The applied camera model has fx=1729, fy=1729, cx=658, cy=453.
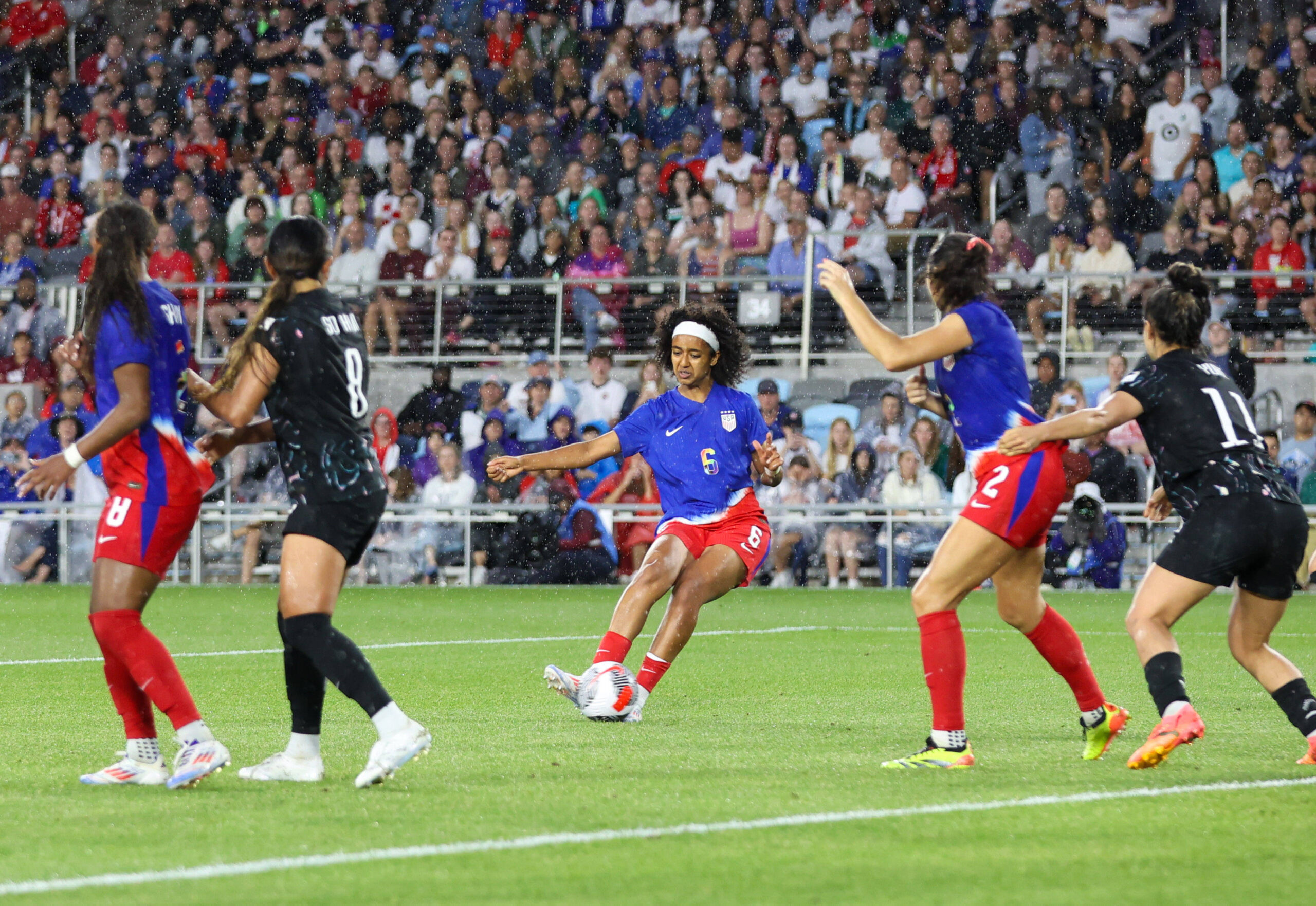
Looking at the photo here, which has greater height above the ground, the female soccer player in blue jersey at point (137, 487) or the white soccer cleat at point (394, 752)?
the female soccer player in blue jersey at point (137, 487)

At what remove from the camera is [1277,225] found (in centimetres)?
1886

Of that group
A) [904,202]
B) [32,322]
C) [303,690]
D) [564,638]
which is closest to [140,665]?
[303,690]

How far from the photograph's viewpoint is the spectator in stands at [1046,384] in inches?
704

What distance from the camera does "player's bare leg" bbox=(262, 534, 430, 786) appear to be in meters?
5.82

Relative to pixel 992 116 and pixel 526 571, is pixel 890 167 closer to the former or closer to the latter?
pixel 992 116

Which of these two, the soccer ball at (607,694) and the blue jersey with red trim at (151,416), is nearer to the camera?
the blue jersey with red trim at (151,416)

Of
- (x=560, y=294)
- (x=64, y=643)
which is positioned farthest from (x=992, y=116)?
(x=64, y=643)

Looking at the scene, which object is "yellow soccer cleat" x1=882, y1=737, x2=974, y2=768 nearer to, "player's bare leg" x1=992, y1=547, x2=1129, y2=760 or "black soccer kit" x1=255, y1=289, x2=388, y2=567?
"player's bare leg" x1=992, y1=547, x2=1129, y2=760

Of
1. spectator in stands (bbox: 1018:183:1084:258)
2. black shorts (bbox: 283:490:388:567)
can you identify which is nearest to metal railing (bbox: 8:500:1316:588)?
spectator in stands (bbox: 1018:183:1084:258)

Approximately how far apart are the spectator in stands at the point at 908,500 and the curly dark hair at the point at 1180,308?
1114 cm

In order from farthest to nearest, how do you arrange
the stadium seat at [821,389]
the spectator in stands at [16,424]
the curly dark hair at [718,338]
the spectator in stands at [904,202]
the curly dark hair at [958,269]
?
the spectator in stands at [16,424]
the spectator in stands at [904,202]
the stadium seat at [821,389]
the curly dark hair at [718,338]
the curly dark hair at [958,269]

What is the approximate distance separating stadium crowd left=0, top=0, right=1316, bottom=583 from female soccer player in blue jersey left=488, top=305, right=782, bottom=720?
905cm

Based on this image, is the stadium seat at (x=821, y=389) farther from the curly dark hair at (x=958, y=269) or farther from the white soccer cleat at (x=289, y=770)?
the white soccer cleat at (x=289, y=770)

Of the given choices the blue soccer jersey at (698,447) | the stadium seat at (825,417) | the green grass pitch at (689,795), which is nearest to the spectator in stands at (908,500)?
the stadium seat at (825,417)
